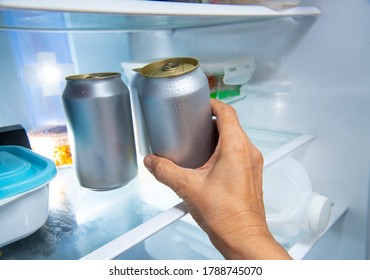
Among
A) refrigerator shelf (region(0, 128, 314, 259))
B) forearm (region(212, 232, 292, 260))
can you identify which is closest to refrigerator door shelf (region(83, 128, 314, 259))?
refrigerator shelf (region(0, 128, 314, 259))

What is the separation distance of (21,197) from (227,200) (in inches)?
12.4

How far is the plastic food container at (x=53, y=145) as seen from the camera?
0.69m

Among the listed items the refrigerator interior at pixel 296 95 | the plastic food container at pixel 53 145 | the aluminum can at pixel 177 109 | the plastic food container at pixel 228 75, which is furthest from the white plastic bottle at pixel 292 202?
Result: the plastic food container at pixel 53 145

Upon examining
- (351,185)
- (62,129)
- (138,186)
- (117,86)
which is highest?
(117,86)

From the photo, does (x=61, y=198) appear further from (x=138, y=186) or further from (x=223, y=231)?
(x=223, y=231)

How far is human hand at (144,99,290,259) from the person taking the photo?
0.45 m

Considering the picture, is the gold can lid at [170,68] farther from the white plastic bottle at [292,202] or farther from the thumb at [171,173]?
the white plastic bottle at [292,202]

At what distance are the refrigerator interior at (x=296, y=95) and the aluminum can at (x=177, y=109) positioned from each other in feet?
0.56

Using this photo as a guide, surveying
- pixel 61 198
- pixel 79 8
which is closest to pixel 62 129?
pixel 61 198

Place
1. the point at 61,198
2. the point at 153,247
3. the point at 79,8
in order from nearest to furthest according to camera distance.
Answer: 1. the point at 79,8
2. the point at 61,198
3. the point at 153,247

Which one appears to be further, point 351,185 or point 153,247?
point 153,247

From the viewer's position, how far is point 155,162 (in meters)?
0.48

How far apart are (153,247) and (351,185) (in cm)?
76

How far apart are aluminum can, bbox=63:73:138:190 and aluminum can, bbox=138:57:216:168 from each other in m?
A: 0.06
